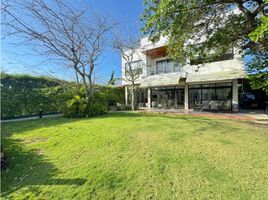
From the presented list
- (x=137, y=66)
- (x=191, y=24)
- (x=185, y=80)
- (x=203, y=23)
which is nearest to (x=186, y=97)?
(x=185, y=80)

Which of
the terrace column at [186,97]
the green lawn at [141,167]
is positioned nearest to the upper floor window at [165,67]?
the terrace column at [186,97]

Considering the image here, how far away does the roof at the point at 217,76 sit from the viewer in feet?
47.3

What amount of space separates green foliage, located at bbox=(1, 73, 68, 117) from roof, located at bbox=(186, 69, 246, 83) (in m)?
14.6

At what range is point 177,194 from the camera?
3797mm

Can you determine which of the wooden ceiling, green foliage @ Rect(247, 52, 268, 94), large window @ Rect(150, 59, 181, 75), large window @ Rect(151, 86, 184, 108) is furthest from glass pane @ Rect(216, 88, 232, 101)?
the wooden ceiling

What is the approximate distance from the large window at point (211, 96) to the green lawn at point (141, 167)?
855 centimetres

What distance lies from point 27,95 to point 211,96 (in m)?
20.2

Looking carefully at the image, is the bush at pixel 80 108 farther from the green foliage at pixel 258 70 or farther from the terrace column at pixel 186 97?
the green foliage at pixel 258 70

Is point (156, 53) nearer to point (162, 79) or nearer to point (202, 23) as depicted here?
point (162, 79)

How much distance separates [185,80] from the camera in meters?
19.2

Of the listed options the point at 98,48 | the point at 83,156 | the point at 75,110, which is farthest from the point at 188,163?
the point at 98,48

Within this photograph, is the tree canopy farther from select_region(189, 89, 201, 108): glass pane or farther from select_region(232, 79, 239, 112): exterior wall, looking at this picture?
select_region(189, 89, 201, 108): glass pane

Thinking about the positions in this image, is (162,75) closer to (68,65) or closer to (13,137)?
(68,65)

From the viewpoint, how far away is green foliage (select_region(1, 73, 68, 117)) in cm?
1524
